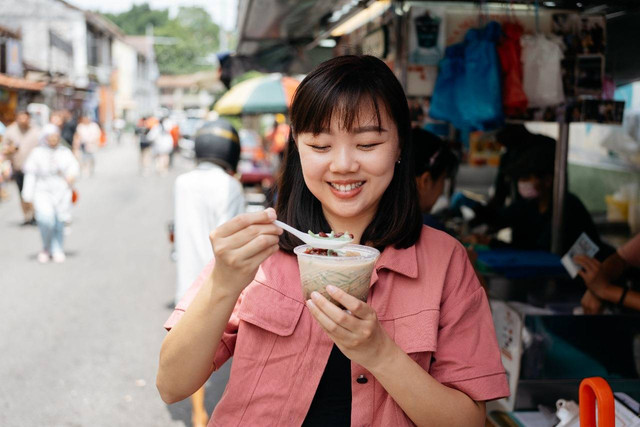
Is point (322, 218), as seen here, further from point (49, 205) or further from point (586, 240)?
point (49, 205)

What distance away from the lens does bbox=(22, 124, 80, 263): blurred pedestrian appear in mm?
9727

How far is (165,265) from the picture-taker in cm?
1007

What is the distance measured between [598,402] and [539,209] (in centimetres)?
Answer: 339

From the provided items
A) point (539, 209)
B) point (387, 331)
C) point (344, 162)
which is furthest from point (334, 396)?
point (539, 209)

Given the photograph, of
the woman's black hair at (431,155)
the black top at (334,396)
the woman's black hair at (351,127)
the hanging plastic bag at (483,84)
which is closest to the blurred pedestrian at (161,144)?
the hanging plastic bag at (483,84)

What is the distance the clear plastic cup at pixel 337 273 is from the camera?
1.55 metres

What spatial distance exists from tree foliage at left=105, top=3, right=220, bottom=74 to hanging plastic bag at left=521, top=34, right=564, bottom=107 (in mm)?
71466

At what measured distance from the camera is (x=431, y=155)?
3.65 meters

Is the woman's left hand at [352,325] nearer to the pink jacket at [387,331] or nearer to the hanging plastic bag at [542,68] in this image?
the pink jacket at [387,331]

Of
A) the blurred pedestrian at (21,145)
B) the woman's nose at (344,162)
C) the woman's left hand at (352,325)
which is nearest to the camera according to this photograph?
the woman's left hand at (352,325)

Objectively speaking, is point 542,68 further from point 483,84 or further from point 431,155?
point 431,155

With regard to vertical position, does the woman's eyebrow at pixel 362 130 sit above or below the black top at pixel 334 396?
above

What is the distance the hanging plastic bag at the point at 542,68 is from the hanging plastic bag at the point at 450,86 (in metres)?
0.37

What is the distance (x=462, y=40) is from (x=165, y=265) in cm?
696
